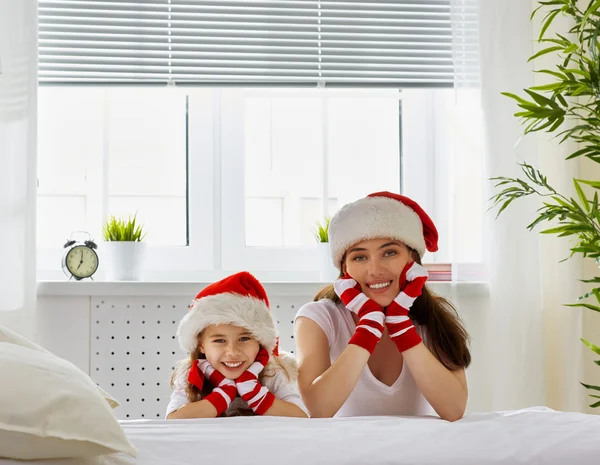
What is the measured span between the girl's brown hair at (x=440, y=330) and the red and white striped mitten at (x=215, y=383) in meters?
0.38

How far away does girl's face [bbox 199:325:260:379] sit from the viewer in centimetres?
168

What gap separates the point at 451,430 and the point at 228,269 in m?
1.72

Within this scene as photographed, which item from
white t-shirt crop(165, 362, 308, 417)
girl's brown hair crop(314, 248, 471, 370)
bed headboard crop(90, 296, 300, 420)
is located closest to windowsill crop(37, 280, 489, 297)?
bed headboard crop(90, 296, 300, 420)

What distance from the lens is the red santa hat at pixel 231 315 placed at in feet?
5.70

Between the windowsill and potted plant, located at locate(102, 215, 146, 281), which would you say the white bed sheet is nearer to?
the windowsill

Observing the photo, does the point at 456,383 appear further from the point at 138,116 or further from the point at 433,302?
the point at 138,116

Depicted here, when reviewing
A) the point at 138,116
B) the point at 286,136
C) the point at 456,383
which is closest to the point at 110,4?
the point at 138,116

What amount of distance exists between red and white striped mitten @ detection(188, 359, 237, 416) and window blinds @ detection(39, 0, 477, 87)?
1272 mm

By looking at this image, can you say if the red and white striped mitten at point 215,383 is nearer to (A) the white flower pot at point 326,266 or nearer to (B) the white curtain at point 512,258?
(A) the white flower pot at point 326,266

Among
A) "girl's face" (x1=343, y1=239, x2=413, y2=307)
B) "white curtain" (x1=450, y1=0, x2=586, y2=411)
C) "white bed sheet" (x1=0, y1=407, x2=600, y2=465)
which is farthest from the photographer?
"white curtain" (x1=450, y1=0, x2=586, y2=411)

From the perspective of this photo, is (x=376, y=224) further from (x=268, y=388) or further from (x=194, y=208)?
(x=194, y=208)

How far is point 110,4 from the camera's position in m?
2.61

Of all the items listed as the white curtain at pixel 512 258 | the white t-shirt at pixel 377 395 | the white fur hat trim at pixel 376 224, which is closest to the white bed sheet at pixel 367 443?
the white t-shirt at pixel 377 395

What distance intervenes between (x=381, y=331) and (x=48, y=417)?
3.01 ft
